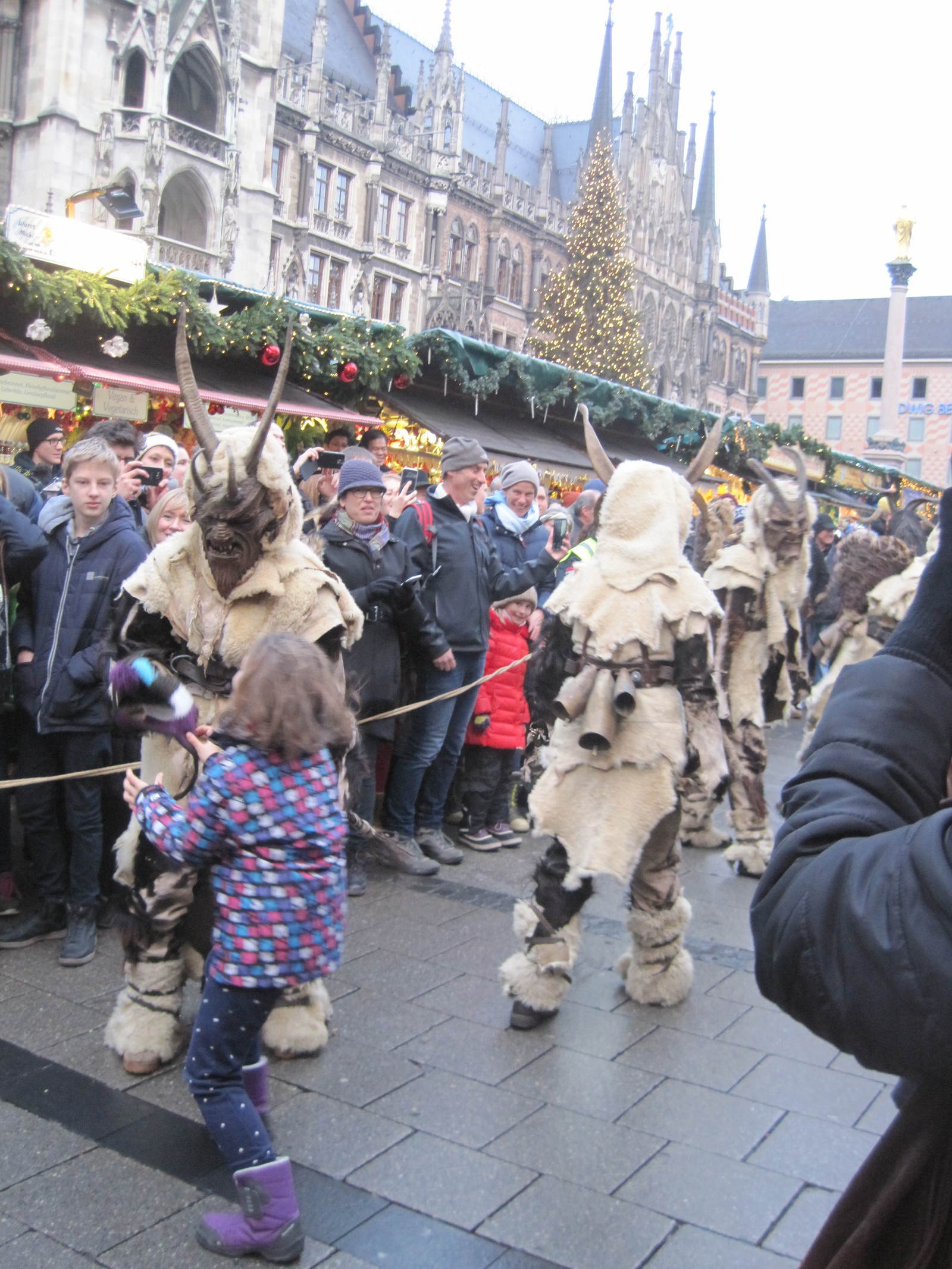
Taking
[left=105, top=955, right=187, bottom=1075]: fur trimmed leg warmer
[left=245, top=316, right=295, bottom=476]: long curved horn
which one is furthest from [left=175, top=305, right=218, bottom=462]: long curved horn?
[left=105, top=955, right=187, bottom=1075]: fur trimmed leg warmer

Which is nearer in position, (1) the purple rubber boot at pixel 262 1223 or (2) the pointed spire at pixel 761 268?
(1) the purple rubber boot at pixel 262 1223

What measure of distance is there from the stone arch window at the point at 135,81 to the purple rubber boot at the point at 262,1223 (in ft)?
117

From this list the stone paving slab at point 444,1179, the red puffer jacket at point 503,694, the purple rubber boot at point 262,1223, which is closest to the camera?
the purple rubber boot at point 262,1223

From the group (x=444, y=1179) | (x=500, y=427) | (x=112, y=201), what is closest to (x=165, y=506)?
(x=444, y=1179)

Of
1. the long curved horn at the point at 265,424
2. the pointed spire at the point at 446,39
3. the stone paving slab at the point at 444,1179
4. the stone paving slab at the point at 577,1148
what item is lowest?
the stone paving slab at the point at 444,1179

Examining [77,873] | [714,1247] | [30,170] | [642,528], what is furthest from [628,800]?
[30,170]

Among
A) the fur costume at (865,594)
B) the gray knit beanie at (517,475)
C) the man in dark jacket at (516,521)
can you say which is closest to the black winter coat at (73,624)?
the man in dark jacket at (516,521)

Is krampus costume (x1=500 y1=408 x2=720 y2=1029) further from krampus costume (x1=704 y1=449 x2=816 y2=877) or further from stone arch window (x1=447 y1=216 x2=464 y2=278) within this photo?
stone arch window (x1=447 y1=216 x2=464 y2=278)

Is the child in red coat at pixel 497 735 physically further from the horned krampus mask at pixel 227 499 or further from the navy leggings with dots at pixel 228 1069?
the navy leggings with dots at pixel 228 1069

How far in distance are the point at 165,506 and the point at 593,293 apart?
146 ft

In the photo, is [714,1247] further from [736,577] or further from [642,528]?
[736,577]

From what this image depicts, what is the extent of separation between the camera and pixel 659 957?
182 inches

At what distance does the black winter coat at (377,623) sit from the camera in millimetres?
6008

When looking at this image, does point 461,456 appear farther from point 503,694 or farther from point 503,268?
point 503,268
